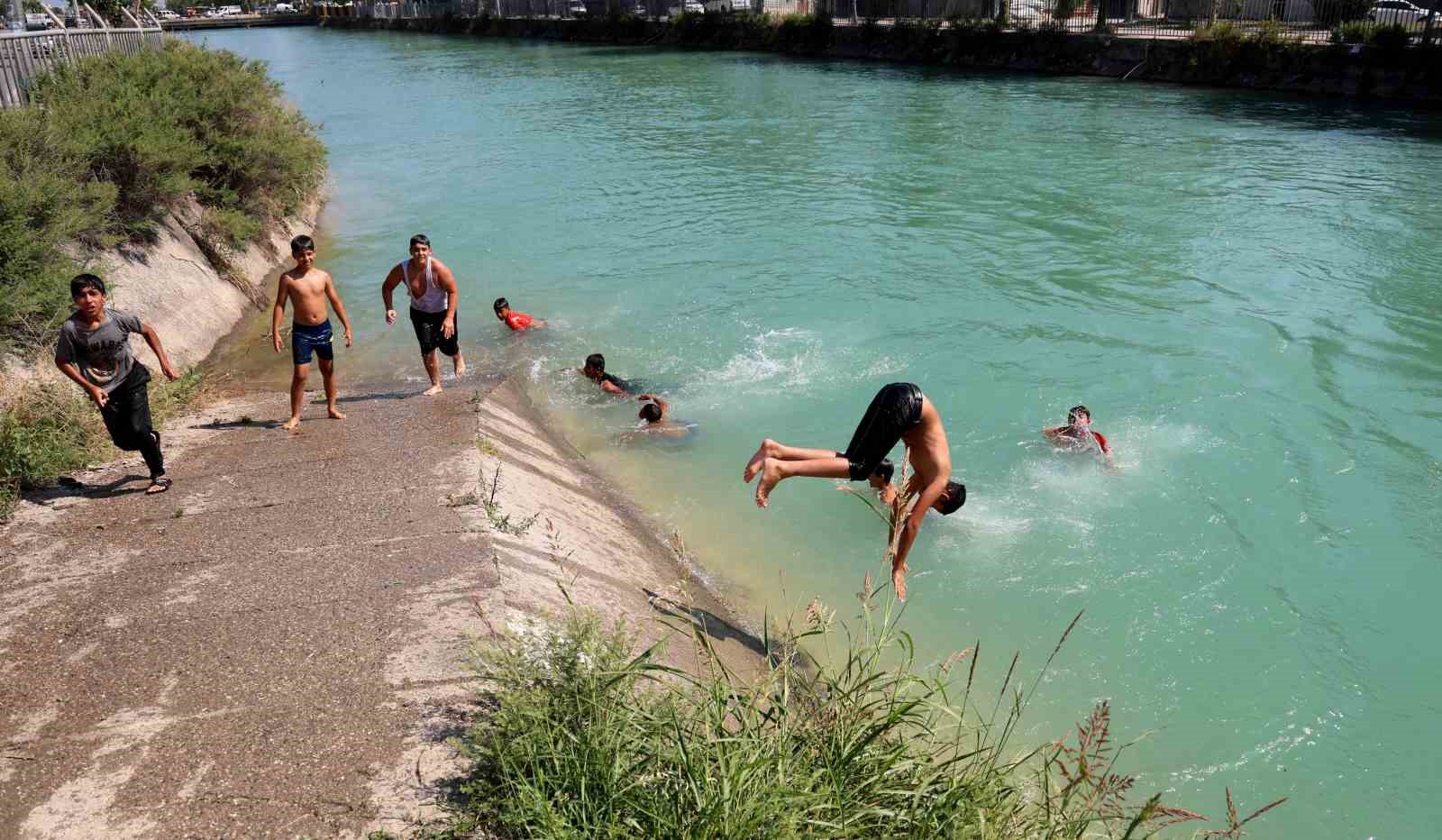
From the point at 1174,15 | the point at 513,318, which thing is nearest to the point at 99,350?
the point at 513,318

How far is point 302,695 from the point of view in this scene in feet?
15.5

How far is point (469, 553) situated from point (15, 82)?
13.4 meters

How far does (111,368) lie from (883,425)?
5544mm

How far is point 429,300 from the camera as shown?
9.80 meters

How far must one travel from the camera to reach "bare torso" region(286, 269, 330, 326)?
8656mm

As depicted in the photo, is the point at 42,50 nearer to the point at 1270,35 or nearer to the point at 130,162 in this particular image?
the point at 130,162

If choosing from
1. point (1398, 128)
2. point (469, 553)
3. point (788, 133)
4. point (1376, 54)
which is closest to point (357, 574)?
point (469, 553)

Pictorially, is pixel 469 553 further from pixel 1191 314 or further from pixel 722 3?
pixel 722 3

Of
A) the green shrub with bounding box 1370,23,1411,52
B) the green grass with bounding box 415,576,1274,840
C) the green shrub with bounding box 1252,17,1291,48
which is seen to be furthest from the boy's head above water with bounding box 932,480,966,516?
the green shrub with bounding box 1252,17,1291,48

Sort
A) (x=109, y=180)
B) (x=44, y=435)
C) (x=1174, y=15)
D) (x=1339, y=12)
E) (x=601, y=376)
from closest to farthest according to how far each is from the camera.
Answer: (x=44, y=435) → (x=601, y=376) → (x=109, y=180) → (x=1339, y=12) → (x=1174, y=15)

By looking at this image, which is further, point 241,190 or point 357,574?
point 241,190

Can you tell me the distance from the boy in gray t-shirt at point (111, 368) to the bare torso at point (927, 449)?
5.42 meters

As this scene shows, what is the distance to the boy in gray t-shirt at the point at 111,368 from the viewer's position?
694 centimetres

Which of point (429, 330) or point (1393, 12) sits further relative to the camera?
point (1393, 12)
